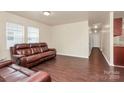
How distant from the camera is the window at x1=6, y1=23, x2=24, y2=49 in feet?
15.0

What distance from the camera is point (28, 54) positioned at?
183 inches

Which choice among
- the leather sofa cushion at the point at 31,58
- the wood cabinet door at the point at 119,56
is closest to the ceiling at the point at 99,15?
the wood cabinet door at the point at 119,56

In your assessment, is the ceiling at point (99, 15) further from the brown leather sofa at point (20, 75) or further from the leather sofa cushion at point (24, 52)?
the brown leather sofa at point (20, 75)

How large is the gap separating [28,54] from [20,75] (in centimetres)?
275

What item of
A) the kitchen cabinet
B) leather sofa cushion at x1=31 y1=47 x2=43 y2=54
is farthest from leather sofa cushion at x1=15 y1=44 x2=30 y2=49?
the kitchen cabinet

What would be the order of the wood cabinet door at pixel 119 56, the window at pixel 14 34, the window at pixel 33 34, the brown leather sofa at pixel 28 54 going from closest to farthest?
the brown leather sofa at pixel 28 54 → the wood cabinet door at pixel 119 56 → the window at pixel 14 34 → the window at pixel 33 34

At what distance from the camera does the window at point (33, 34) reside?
572 centimetres

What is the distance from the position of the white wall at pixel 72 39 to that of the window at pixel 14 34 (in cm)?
260

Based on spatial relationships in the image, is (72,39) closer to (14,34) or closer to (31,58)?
(14,34)

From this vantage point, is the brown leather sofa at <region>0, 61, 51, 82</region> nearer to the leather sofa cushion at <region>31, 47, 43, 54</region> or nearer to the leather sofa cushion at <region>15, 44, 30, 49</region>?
the leather sofa cushion at <region>15, 44, 30, 49</region>

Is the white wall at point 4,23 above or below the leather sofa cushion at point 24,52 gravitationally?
above

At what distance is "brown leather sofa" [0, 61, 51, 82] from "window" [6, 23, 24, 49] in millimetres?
2287

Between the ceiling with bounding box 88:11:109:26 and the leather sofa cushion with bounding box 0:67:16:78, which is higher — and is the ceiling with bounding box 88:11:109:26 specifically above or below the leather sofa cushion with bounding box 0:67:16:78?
above
